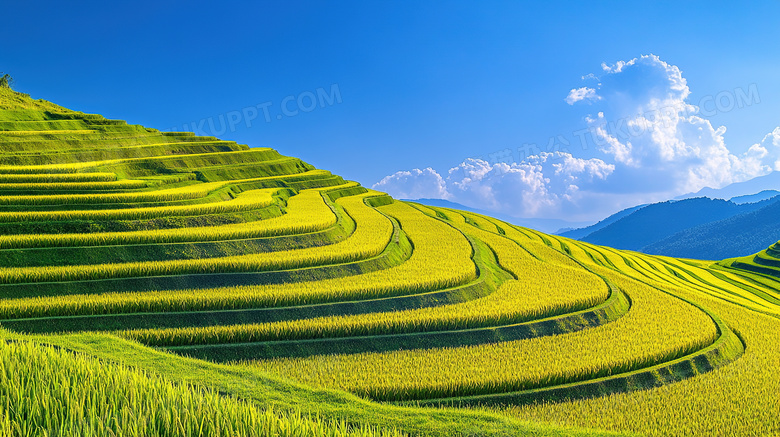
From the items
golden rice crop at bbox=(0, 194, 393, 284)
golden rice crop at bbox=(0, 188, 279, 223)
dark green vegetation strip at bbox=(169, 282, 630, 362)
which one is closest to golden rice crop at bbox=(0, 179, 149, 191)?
golden rice crop at bbox=(0, 188, 279, 223)

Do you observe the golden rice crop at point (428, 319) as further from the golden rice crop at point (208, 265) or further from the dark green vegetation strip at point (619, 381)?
the golden rice crop at point (208, 265)

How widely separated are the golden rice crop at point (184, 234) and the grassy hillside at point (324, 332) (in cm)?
9

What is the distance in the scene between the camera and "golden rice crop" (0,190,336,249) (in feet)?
59.8

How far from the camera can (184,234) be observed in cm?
1967

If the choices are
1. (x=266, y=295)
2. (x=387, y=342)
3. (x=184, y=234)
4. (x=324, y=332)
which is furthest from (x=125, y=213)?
(x=387, y=342)

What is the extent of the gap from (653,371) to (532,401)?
351 centimetres

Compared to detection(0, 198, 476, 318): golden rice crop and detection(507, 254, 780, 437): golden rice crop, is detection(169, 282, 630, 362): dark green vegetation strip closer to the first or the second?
detection(0, 198, 476, 318): golden rice crop

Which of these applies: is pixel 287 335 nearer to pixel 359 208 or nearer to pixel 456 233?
pixel 456 233

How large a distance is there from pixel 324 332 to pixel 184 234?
33.3ft

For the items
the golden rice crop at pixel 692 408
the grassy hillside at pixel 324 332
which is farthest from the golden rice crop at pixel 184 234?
the golden rice crop at pixel 692 408

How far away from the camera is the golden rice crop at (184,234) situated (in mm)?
18219

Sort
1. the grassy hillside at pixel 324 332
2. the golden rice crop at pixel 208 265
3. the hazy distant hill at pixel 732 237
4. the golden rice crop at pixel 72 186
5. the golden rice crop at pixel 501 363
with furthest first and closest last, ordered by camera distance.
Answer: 1. the hazy distant hill at pixel 732 237
2. the golden rice crop at pixel 72 186
3. the golden rice crop at pixel 208 265
4. the golden rice crop at pixel 501 363
5. the grassy hillside at pixel 324 332

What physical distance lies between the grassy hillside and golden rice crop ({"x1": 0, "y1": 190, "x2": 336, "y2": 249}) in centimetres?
9

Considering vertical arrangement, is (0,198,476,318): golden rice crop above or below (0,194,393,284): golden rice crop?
below
